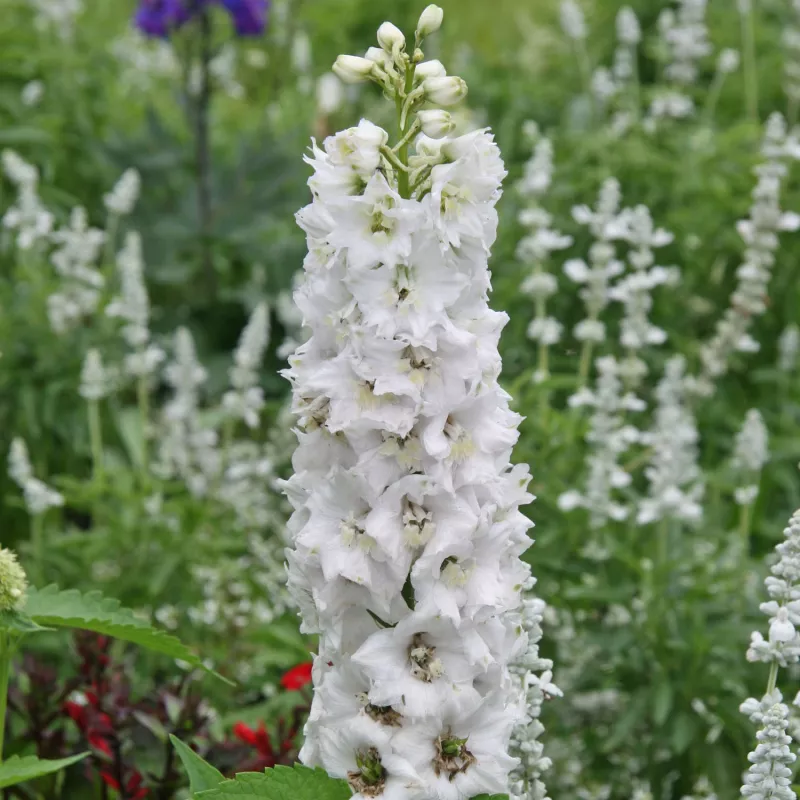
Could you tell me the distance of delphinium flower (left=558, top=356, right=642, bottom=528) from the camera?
3.58 m

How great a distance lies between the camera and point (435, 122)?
1966mm

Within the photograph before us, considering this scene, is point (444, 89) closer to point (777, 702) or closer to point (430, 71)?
point (430, 71)

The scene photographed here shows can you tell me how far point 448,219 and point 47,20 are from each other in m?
5.33

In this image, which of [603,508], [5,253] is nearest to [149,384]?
[5,253]

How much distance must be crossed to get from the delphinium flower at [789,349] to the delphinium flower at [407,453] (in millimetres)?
2707

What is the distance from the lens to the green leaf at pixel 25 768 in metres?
2.13

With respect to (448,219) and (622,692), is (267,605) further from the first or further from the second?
(448,219)

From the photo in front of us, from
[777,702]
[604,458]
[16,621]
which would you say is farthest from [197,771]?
[604,458]

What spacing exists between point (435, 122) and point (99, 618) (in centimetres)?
97

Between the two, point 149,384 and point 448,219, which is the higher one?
point 448,219

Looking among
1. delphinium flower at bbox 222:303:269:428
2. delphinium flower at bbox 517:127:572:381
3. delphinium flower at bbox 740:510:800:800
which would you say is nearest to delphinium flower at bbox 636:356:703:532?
delphinium flower at bbox 517:127:572:381

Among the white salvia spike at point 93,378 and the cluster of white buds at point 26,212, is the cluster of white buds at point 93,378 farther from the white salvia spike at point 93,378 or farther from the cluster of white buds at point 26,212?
the cluster of white buds at point 26,212

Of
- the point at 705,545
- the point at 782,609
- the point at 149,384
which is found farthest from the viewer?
the point at 149,384

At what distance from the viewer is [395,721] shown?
1.99m
